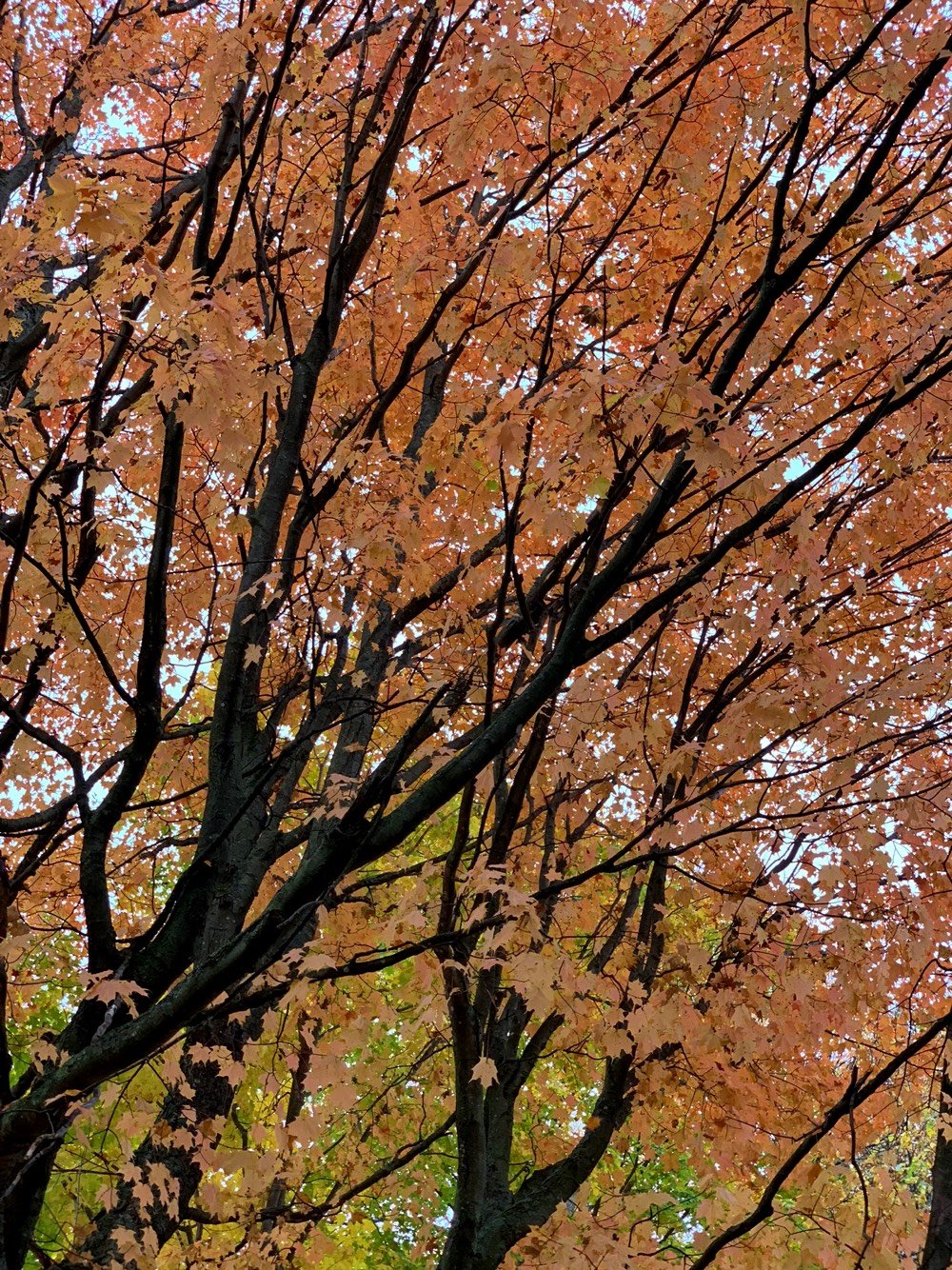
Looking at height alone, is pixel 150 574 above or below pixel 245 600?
below

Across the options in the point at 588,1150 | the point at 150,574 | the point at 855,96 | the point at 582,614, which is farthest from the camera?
the point at 855,96

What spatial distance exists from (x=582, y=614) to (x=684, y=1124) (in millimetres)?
3498

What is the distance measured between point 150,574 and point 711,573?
2.54 m

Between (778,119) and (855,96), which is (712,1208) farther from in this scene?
(855,96)

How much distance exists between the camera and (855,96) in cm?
577

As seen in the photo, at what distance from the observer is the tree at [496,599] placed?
9.65 feet

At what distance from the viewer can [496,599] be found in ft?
15.5

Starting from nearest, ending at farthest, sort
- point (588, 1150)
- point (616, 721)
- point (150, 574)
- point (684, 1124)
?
point (150, 574) < point (588, 1150) < point (684, 1124) < point (616, 721)

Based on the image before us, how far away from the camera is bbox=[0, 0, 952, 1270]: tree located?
9.65 feet

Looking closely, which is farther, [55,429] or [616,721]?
[55,429]

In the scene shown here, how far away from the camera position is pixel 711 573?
4.37 m

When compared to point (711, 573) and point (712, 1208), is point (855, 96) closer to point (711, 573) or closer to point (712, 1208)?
point (711, 573)

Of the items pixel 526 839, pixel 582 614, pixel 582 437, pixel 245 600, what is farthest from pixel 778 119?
pixel 526 839

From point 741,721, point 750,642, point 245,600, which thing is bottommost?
point 245,600
